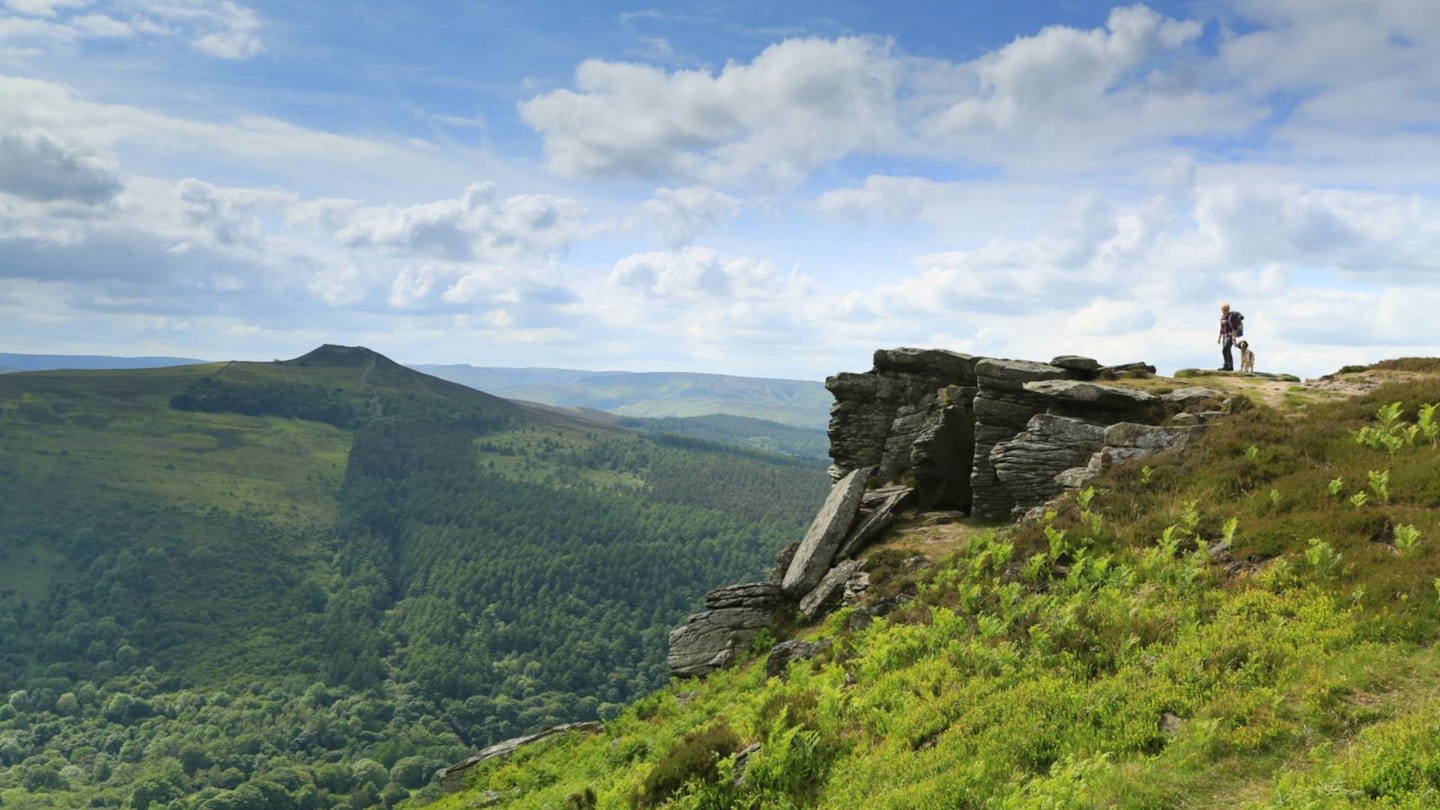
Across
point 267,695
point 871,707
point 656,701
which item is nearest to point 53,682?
point 267,695

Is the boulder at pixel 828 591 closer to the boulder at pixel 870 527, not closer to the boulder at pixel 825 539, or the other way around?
the boulder at pixel 825 539

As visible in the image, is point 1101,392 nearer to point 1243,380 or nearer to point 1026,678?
point 1243,380

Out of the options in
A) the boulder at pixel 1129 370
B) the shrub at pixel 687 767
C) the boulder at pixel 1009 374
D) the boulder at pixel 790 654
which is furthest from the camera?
the boulder at pixel 1129 370

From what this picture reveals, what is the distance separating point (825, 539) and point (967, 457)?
823cm

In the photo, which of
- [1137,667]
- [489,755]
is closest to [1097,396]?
[1137,667]

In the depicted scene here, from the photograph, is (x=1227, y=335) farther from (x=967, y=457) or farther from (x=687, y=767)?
(x=687, y=767)

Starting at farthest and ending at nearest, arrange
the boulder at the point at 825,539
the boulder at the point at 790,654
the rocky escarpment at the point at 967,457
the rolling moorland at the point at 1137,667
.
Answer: the boulder at the point at 825,539, the rocky escarpment at the point at 967,457, the boulder at the point at 790,654, the rolling moorland at the point at 1137,667

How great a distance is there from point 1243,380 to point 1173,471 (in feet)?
49.2

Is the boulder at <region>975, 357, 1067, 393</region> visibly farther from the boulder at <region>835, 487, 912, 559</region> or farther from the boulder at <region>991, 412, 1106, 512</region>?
the boulder at <region>835, 487, 912, 559</region>

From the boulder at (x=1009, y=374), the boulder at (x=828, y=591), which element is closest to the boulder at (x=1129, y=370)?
the boulder at (x=1009, y=374)

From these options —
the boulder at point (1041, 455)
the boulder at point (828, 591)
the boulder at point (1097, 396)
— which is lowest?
the boulder at point (828, 591)

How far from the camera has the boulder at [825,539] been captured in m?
30.2

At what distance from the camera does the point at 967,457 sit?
34.3m

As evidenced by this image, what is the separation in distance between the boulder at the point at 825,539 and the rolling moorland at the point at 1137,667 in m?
3.45
